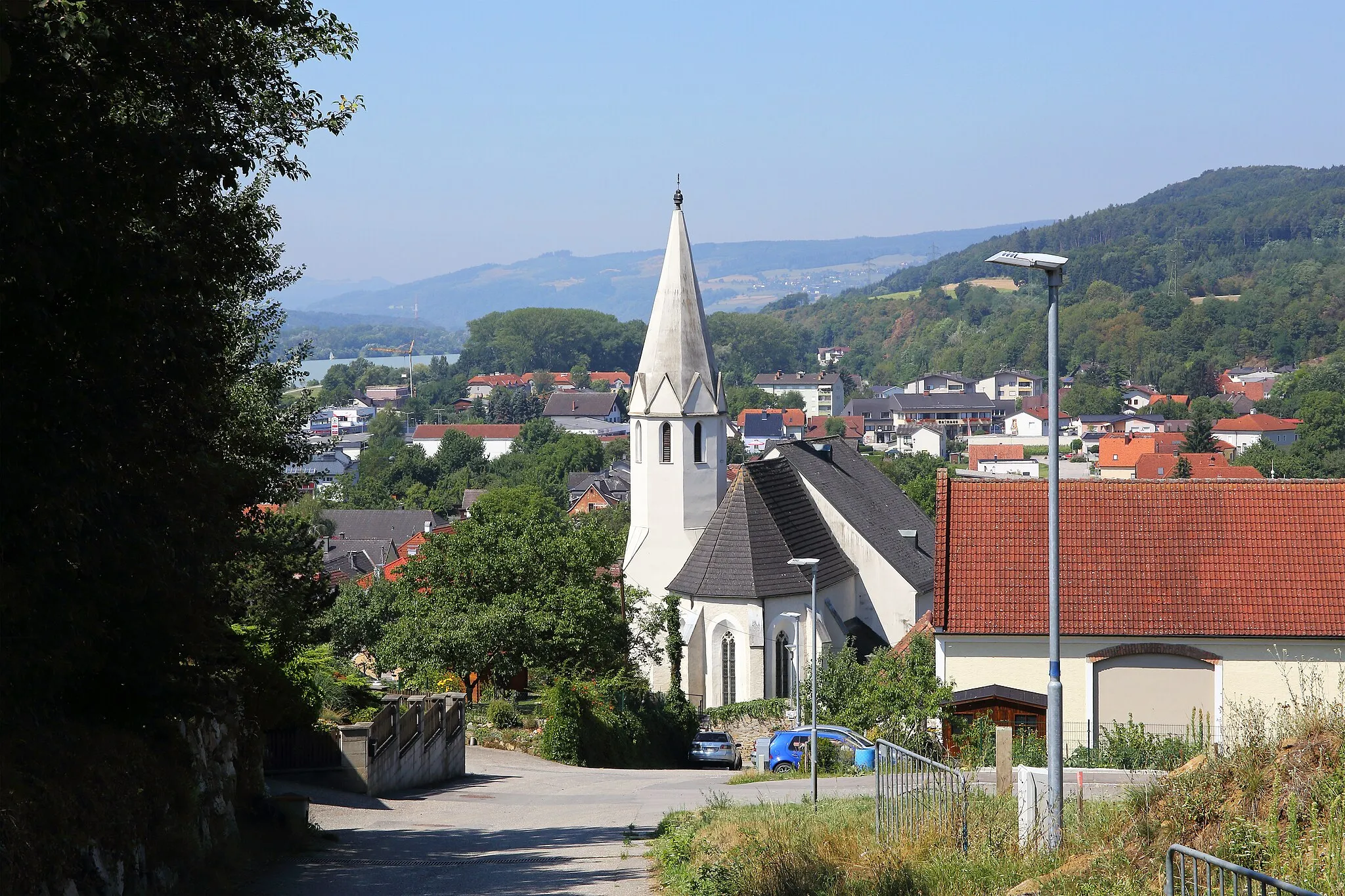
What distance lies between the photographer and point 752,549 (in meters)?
39.6

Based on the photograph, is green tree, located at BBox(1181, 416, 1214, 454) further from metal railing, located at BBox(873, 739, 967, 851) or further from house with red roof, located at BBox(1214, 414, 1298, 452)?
metal railing, located at BBox(873, 739, 967, 851)

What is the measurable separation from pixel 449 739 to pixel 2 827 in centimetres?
1692

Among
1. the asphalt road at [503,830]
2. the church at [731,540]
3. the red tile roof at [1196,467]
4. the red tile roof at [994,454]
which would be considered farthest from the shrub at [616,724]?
the red tile roof at [994,454]

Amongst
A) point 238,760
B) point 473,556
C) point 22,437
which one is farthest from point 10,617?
point 473,556

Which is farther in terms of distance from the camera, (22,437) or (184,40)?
(184,40)

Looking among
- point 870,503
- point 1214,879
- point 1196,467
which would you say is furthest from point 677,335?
point 1196,467

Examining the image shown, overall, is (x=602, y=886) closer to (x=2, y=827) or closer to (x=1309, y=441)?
(x=2, y=827)

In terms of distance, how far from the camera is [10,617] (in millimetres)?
8641

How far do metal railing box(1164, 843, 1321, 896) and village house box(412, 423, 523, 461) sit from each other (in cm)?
17291

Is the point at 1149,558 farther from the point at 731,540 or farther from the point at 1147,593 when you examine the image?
the point at 731,540

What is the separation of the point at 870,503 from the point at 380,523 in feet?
193

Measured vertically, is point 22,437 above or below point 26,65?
→ below

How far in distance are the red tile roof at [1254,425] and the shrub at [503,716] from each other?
460 ft

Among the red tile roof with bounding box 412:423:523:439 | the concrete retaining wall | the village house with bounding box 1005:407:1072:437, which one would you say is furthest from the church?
the village house with bounding box 1005:407:1072:437
